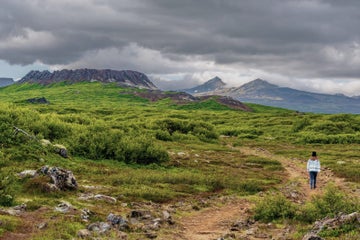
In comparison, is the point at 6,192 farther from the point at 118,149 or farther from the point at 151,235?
the point at 118,149

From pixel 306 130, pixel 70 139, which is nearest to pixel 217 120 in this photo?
pixel 306 130

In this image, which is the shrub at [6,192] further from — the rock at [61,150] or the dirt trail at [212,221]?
the rock at [61,150]

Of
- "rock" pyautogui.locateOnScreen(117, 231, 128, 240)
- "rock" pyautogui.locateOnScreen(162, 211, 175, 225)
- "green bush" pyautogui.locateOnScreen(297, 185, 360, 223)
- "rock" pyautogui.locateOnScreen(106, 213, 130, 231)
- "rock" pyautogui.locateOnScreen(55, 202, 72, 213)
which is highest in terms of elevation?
"green bush" pyautogui.locateOnScreen(297, 185, 360, 223)

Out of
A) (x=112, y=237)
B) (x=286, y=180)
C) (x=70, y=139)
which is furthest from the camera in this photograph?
(x=70, y=139)

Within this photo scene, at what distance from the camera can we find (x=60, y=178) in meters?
24.4

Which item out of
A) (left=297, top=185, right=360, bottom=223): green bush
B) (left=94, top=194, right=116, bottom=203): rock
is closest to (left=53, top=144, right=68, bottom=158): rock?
(left=94, top=194, right=116, bottom=203): rock

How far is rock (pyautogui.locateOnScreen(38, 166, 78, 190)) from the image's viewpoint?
78.7 feet

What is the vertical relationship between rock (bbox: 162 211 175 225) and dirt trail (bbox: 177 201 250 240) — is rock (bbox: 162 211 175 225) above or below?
above

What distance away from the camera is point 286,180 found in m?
37.3

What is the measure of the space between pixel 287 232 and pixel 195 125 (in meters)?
62.8

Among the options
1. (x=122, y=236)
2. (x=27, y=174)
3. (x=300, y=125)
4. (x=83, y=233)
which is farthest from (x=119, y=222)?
(x=300, y=125)

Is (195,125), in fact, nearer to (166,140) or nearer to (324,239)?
(166,140)

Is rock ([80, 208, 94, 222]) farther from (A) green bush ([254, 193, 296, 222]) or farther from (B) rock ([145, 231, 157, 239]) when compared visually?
(A) green bush ([254, 193, 296, 222])

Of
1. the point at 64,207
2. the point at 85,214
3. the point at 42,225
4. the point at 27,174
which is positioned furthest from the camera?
the point at 27,174
